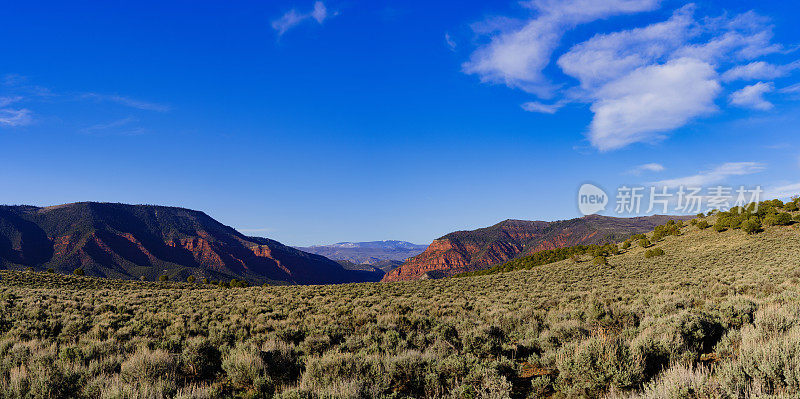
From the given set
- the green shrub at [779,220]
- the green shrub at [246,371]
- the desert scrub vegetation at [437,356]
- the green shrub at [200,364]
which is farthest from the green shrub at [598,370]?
the green shrub at [779,220]

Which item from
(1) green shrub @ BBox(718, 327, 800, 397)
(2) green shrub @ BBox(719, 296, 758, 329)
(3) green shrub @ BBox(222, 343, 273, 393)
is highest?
(1) green shrub @ BBox(718, 327, 800, 397)

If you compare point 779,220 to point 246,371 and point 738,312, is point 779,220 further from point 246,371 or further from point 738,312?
point 246,371

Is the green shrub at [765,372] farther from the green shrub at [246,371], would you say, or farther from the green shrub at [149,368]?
the green shrub at [149,368]

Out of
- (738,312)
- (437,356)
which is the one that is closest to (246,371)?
(437,356)

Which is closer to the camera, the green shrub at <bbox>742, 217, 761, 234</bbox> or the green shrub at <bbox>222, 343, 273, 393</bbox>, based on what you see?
the green shrub at <bbox>222, 343, 273, 393</bbox>

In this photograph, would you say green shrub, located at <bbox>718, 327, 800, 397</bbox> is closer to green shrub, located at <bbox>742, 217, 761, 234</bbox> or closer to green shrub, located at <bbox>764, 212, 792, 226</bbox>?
green shrub, located at <bbox>742, 217, 761, 234</bbox>

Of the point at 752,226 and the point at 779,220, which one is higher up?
the point at 779,220

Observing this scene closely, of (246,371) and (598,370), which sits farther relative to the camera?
(246,371)

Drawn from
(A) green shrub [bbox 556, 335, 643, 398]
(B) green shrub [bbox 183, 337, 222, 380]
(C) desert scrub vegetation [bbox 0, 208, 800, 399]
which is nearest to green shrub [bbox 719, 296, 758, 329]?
(C) desert scrub vegetation [bbox 0, 208, 800, 399]

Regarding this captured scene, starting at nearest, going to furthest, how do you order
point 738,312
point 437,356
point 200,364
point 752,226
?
point 437,356 → point 200,364 → point 738,312 → point 752,226

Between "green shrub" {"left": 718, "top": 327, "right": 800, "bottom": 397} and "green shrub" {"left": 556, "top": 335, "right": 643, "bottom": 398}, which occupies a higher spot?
"green shrub" {"left": 718, "top": 327, "right": 800, "bottom": 397}

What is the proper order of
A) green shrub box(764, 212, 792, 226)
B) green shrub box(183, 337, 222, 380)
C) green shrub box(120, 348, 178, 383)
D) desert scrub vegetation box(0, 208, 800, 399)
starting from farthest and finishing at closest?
green shrub box(764, 212, 792, 226) < green shrub box(183, 337, 222, 380) < green shrub box(120, 348, 178, 383) < desert scrub vegetation box(0, 208, 800, 399)

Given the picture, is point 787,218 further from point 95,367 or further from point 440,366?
point 95,367

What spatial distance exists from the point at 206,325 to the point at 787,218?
→ 53.6m
